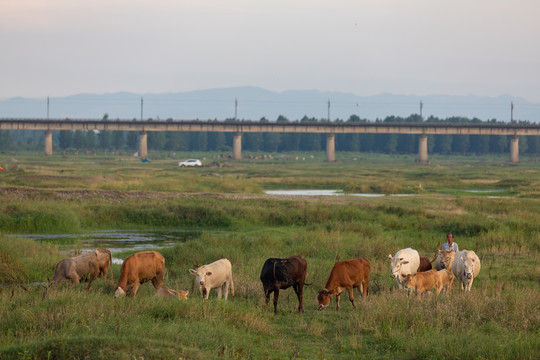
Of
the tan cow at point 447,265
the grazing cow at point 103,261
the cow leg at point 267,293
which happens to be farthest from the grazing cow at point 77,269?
the tan cow at point 447,265

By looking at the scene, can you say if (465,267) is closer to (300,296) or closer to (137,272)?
(300,296)

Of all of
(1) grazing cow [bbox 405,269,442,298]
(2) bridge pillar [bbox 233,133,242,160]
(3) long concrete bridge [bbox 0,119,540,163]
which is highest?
(3) long concrete bridge [bbox 0,119,540,163]

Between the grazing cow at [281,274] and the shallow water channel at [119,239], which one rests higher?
the grazing cow at [281,274]

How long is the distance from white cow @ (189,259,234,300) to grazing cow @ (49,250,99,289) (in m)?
3.46

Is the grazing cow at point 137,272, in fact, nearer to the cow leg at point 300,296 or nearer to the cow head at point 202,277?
the cow head at point 202,277

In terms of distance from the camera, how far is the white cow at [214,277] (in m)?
16.7

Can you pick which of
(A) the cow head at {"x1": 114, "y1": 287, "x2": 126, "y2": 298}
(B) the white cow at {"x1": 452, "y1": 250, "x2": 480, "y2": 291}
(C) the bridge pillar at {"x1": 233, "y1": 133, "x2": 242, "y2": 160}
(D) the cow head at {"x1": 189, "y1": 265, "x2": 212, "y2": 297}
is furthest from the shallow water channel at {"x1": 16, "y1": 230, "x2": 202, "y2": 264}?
(C) the bridge pillar at {"x1": 233, "y1": 133, "x2": 242, "y2": 160}

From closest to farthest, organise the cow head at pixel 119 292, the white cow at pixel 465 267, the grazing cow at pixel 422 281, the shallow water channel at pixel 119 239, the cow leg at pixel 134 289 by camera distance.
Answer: the cow head at pixel 119 292 < the cow leg at pixel 134 289 < the grazing cow at pixel 422 281 < the white cow at pixel 465 267 < the shallow water channel at pixel 119 239

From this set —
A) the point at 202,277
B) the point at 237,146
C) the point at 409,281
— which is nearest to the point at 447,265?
the point at 409,281

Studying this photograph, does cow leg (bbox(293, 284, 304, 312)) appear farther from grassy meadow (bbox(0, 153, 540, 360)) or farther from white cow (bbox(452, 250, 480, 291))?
white cow (bbox(452, 250, 480, 291))

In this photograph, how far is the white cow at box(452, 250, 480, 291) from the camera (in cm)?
1827

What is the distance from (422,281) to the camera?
17.5 metres

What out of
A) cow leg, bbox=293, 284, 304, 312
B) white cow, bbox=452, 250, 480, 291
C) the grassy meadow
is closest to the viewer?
the grassy meadow

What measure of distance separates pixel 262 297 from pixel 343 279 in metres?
2.12
